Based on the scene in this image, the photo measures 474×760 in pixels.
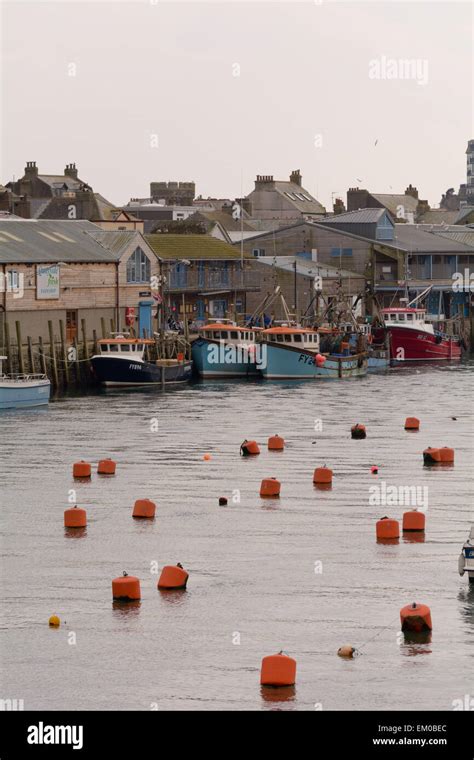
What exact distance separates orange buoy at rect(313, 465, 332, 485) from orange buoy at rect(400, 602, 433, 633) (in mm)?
19209

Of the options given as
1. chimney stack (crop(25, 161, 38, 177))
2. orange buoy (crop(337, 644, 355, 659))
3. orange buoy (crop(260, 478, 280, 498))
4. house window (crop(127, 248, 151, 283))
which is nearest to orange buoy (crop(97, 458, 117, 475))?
orange buoy (crop(260, 478, 280, 498))

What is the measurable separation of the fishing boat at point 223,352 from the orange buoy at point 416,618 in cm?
6447

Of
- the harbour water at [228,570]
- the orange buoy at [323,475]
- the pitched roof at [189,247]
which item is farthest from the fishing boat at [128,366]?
the orange buoy at [323,475]

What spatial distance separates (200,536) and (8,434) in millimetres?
23696

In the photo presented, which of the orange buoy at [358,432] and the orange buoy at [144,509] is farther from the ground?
the orange buoy at [358,432]

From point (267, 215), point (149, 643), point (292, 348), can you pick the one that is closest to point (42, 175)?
point (267, 215)

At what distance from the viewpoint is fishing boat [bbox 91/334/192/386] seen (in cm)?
9156

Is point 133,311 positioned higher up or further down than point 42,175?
further down

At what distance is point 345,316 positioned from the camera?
120m

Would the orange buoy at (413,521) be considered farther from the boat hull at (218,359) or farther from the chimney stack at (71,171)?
the chimney stack at (71,171)

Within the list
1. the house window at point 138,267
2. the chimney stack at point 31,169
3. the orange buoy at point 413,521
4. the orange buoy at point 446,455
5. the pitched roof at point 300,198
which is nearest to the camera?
the orange buoy at point 413,521

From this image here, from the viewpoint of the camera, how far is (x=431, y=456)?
60562 mm

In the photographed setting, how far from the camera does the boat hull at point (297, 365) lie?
332ft

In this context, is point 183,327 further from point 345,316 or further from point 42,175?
point 42,175
